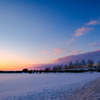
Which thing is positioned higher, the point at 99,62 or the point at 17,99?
the point at 99,62

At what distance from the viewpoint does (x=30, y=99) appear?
32.2ft

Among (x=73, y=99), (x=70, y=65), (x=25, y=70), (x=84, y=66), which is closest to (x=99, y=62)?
(x=84, y=66)

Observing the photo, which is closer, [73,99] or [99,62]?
[73,99]

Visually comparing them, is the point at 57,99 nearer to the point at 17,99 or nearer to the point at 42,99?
the point at 42,99

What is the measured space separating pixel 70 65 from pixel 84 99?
591 ft

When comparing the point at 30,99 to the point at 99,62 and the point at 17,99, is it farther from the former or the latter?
the point at 99,62

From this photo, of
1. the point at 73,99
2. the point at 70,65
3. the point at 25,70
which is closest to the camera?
the point at 73,99

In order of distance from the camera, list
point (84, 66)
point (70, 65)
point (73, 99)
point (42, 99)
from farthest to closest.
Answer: point (70, 65) < point (84, 66) < point (42, 99) < point (73, 99)

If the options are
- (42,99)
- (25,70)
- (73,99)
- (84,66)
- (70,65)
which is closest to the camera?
(73,99)

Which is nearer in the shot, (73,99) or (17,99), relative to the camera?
(73,99)

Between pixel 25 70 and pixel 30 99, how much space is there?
19520 centimetres

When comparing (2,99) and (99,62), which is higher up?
(99,62)

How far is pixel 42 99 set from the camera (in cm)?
959

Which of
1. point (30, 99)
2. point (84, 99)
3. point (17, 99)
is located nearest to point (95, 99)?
point (84, 99)
